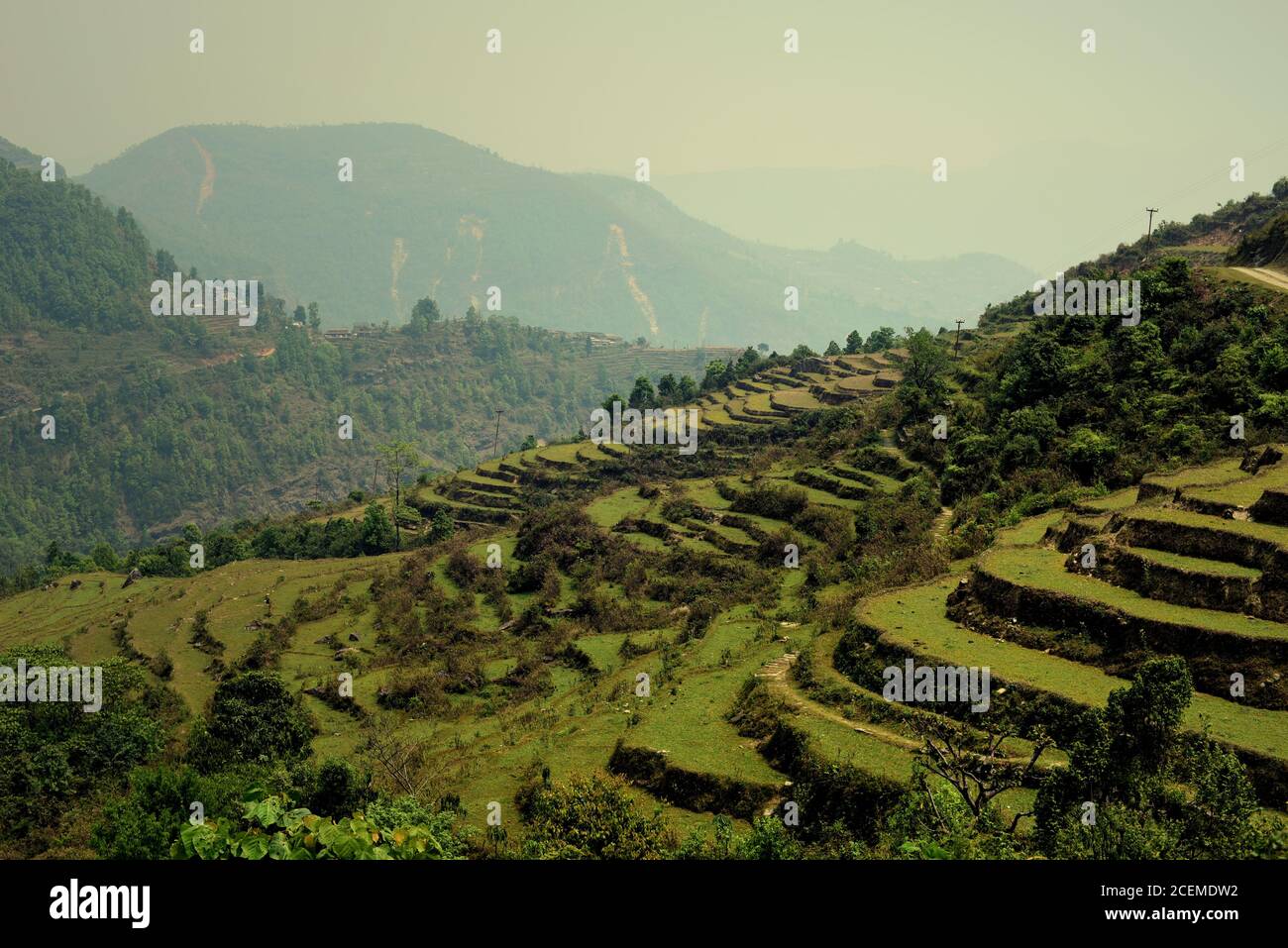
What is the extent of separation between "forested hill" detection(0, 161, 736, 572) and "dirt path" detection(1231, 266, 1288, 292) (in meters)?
107

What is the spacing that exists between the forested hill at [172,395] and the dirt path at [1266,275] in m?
107

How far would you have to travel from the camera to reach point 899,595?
21422 mm

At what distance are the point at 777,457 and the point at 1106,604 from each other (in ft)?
115

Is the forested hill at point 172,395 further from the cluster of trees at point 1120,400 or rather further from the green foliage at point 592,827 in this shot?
the green foliage at point 592,827

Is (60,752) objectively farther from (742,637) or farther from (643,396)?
(643,396)

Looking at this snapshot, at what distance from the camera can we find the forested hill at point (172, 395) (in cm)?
12925

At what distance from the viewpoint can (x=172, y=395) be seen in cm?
14350

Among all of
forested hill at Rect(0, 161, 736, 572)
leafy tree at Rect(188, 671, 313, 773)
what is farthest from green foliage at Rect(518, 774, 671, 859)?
forested hill at Rect(0, 161, 736, 572)

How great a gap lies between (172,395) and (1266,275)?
138 metres

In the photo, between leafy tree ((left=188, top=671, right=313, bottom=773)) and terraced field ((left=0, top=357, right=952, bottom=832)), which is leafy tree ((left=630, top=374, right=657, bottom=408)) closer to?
terraced field ((left=0, top=357, right=952, bottom=832))

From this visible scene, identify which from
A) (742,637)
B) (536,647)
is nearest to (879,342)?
(536,647)
